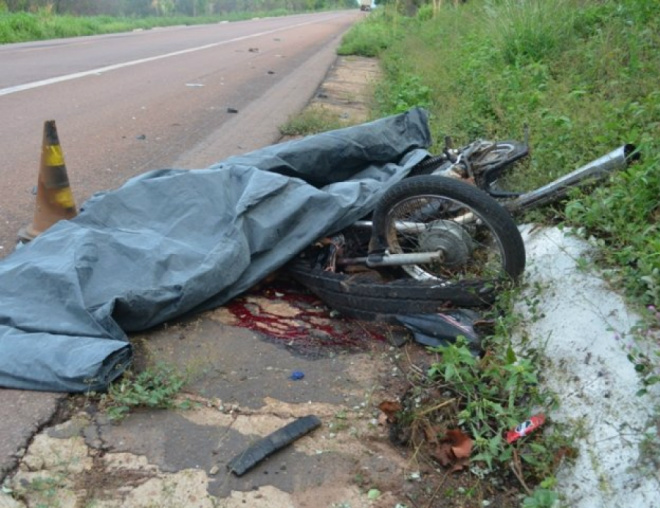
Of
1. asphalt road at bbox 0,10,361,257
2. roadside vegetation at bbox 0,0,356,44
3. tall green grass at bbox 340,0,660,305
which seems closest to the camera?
tall green grass at bbox 340,0,660,305

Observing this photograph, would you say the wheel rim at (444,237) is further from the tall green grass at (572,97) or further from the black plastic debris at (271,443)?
the black plastic debris at (271,443)

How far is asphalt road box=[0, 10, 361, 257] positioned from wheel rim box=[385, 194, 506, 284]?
2.34m

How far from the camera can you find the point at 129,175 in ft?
18.1

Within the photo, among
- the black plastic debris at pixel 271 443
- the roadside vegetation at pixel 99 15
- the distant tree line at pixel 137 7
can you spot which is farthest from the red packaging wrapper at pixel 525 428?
the distant tree line at pixel 137 7

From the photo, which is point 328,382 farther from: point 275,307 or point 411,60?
point 411,60

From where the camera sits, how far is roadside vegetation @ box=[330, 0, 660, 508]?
2.44m

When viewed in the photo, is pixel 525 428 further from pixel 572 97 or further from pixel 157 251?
pixel 572 97

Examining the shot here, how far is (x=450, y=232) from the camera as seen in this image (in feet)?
11.2

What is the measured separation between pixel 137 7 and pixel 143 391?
3760cm

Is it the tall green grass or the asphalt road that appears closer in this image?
the tall green grass

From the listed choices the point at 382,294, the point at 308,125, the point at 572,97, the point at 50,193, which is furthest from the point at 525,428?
the point at 308,125

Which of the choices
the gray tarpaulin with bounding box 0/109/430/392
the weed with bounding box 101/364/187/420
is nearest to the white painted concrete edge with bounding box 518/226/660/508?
the gray tarpaulin with bounding box 0/109/430/392

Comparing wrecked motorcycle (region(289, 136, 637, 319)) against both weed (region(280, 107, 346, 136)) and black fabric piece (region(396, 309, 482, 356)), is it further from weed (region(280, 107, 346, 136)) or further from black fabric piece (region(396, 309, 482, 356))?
weed (region(280, 107, 346, 136))

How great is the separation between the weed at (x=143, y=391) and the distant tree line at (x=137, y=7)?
23.0 meters
